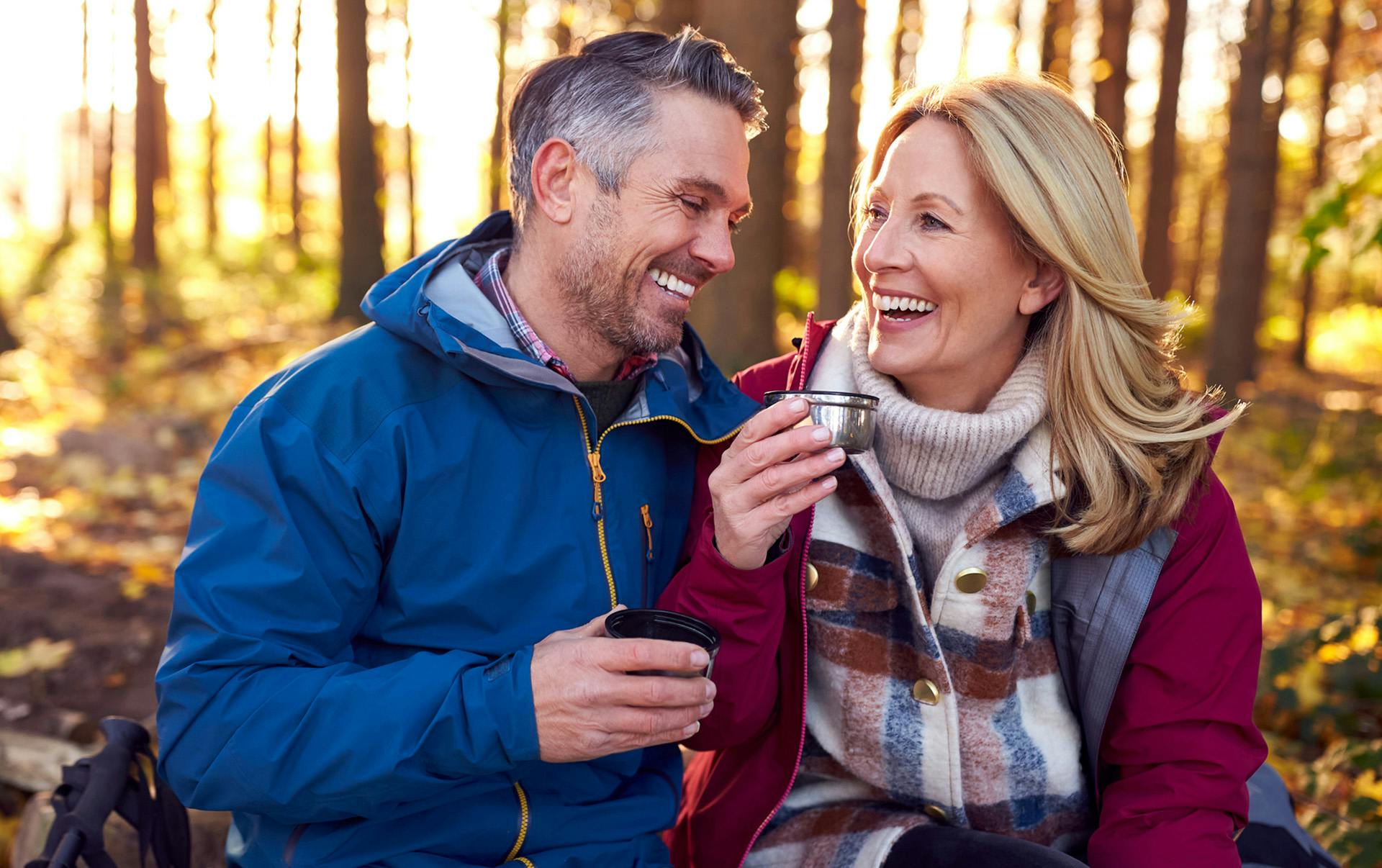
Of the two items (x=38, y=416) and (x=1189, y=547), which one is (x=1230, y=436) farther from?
(x=38, y=416)

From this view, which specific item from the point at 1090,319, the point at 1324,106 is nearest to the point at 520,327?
the point at 1090,319

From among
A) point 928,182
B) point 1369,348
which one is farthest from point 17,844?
point 1369,348

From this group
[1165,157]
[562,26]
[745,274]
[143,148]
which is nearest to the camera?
[745,274]

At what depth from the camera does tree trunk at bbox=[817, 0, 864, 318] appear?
8039 mm

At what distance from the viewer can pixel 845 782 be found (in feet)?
9.41

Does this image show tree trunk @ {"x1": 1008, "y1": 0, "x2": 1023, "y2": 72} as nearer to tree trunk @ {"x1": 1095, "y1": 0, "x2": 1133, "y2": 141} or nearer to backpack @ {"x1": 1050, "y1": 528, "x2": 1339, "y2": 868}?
tree trunk @ {"x1": 1095, "y1": 0, "x2": 1133, "y2": 141}

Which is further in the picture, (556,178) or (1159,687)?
(556,178)

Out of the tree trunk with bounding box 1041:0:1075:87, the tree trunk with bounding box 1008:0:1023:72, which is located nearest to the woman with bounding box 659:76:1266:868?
the tree trunk with bounding box 1041:0:1075:87

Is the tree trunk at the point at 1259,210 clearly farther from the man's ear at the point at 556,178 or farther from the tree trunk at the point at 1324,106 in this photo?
the man's ear at the point at 556,178

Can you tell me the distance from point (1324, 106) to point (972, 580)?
64.1 ft

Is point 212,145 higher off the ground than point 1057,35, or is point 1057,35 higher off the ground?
point 1057,35

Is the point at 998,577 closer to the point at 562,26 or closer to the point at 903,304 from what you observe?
the point at 903,304

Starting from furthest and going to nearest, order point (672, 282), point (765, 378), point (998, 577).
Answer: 1. point (765, 378)
2. point (672, 282)
3. point (998, 577)

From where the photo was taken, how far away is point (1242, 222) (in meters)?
13.2
